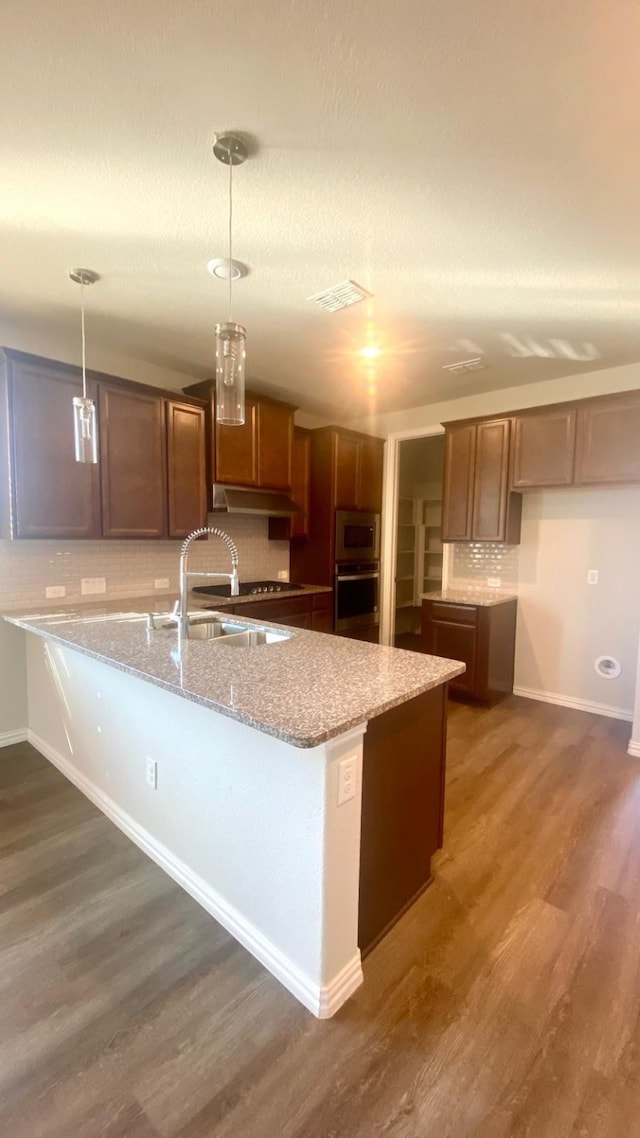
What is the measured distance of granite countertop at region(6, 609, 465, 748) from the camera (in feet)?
4.01

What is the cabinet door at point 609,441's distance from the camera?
3115 mm

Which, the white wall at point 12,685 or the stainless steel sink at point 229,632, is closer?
the stainless steel sink at point 229,632

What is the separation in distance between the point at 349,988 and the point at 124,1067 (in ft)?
2.07

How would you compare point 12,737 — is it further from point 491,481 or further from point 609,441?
point 609,441

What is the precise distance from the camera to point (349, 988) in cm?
141

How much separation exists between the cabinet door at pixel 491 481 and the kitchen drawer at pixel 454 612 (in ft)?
1.99

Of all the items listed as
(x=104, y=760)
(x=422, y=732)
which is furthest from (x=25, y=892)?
(x=422, y=732)

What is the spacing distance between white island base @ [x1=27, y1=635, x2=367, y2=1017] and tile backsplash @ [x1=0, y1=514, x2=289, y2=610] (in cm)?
104

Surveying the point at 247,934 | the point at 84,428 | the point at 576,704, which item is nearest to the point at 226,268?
the point at 84,428

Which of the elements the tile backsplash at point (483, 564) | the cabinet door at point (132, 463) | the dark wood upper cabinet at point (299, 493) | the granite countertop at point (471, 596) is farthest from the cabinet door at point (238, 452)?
the tile backsplash at point (483, 564)

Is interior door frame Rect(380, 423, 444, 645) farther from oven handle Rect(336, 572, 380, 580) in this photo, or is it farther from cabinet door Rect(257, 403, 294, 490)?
cabinet door Rect(257, 403, 294, 490)

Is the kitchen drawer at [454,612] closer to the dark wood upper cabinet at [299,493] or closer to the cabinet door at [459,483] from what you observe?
the cabinet door at [459,483]

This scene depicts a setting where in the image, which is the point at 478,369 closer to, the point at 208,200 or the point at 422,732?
the point at 208,200

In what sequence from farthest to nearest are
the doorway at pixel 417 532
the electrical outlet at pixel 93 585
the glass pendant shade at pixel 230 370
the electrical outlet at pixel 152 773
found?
the doorway at pixel 417 532 < the electrical outlet at pixel 93 585 < the electrical outlet at pixel 152 773 < the glass pendant shade at pixel 230 370
